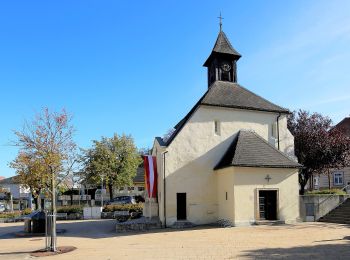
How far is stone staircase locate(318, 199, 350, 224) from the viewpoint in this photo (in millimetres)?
23828

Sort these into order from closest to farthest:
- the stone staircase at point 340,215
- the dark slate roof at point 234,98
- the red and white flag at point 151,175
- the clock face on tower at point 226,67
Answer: the stone staircase at point 340,215
the red and white flag at point 151,175
the dark slate roof at point 234,98
the clock face on tower at point 226,67

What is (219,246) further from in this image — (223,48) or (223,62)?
(223,48)

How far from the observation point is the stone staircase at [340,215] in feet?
78.2

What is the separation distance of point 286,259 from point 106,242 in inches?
368

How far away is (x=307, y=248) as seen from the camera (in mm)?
14109

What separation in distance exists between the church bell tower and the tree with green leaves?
28659mm

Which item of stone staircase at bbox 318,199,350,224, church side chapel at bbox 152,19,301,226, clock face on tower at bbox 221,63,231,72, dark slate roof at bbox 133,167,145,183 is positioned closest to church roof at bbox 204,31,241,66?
clock face on tower at bbox 221,63,231,72

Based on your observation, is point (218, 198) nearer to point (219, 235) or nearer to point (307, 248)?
point (219, 235)

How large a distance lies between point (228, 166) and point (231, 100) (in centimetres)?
565

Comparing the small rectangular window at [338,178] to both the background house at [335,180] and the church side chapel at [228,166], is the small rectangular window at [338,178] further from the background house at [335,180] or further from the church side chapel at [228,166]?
the church side chapel at [228,166]

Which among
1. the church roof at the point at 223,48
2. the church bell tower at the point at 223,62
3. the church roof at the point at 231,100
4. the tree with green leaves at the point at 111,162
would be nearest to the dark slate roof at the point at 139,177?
the tree with green leaves at the point at 111,162

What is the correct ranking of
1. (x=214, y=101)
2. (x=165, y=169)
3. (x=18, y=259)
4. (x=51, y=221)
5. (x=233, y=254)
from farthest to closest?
(x=214, y=101) < (x=165, y=169) < (x=51, y=221) < (x=18, y=259) < (x=233, y=254)

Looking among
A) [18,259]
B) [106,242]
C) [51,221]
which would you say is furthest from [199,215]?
[18,259]

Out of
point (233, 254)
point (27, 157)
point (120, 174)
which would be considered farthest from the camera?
point (120, 174)
